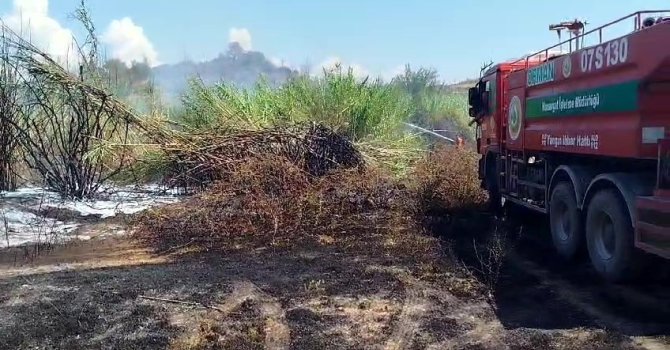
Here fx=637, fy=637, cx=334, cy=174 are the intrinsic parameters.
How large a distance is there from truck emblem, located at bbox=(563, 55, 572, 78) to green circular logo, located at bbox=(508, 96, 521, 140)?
1900 millimetres

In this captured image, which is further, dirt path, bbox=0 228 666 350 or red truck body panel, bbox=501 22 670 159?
red truck body panel, bbox=501 22 670 159

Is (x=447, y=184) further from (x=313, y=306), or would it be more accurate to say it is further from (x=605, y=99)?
(x=313, y=306)

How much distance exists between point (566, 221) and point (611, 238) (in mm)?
1215

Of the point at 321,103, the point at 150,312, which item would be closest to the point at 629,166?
the point at 150,312

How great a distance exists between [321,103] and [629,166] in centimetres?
1076

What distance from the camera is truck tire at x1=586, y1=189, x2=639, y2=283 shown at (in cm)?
619

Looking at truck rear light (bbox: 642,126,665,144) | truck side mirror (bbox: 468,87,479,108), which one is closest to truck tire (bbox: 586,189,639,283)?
truck rear light (bbox: 642,126,665,144)

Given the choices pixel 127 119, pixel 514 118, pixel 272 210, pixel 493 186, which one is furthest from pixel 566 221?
pixel 127 119

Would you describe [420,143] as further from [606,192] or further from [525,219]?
[606,192]

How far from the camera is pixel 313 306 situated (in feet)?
18.9

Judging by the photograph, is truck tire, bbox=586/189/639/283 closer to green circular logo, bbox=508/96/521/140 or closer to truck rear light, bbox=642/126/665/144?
truck rear light, bbox=642/126/665/144

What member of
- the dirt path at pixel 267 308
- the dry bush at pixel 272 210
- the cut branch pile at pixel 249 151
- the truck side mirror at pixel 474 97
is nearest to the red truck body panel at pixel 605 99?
the dirt path at pixel 267 308

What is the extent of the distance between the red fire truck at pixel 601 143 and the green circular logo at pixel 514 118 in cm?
2

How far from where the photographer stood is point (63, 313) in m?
5.61
